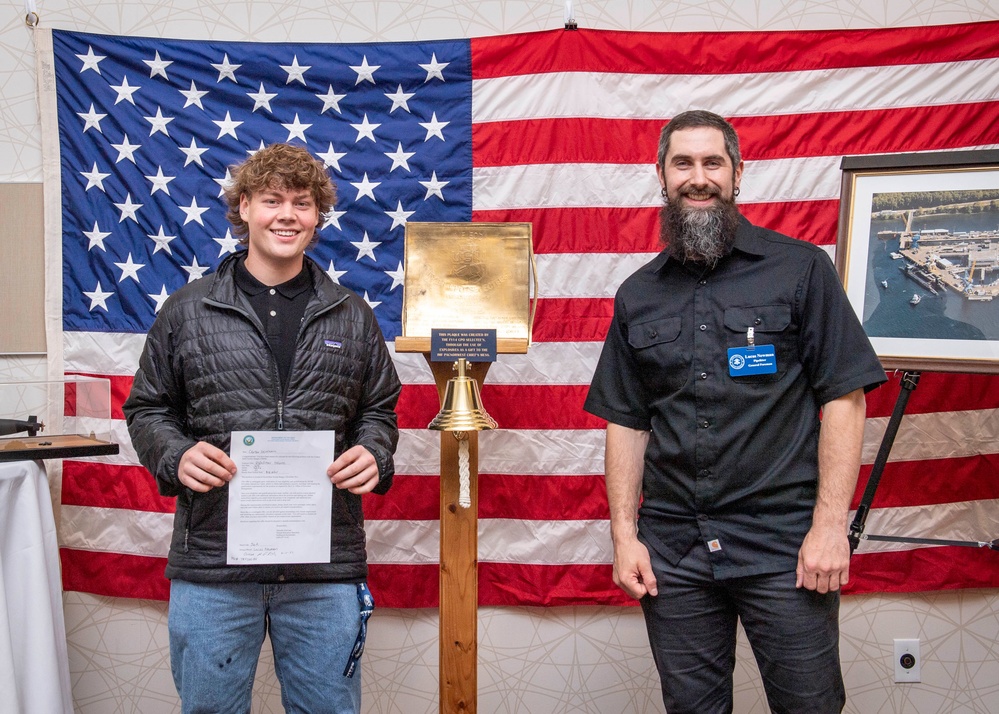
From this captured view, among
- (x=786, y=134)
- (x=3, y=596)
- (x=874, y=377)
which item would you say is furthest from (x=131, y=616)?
(x=786, y=134)

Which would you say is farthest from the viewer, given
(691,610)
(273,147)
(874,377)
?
(273,147)

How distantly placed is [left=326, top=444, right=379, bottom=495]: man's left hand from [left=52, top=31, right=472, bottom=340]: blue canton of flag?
0.94m

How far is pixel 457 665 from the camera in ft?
7.22

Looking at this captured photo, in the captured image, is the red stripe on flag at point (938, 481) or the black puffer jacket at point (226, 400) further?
the red stripe on flag at point (938, 481)

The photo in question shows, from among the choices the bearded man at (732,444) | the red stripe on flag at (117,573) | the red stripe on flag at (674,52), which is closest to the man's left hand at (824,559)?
the bearded man at (732,444)

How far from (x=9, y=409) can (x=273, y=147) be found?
1166 mm

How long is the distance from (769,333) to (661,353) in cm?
25

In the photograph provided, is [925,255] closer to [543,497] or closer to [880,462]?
[880,462]

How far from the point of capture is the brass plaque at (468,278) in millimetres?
2182

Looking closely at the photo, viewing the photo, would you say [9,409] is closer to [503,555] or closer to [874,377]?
[503,555]

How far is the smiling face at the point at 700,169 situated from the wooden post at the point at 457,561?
683 millimetres

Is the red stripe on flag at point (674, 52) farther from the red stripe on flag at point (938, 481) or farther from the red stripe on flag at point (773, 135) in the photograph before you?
the red stripe on flag at point (938, 481)

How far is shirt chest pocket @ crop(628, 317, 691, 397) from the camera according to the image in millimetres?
1873

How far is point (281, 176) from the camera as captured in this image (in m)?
1.92
